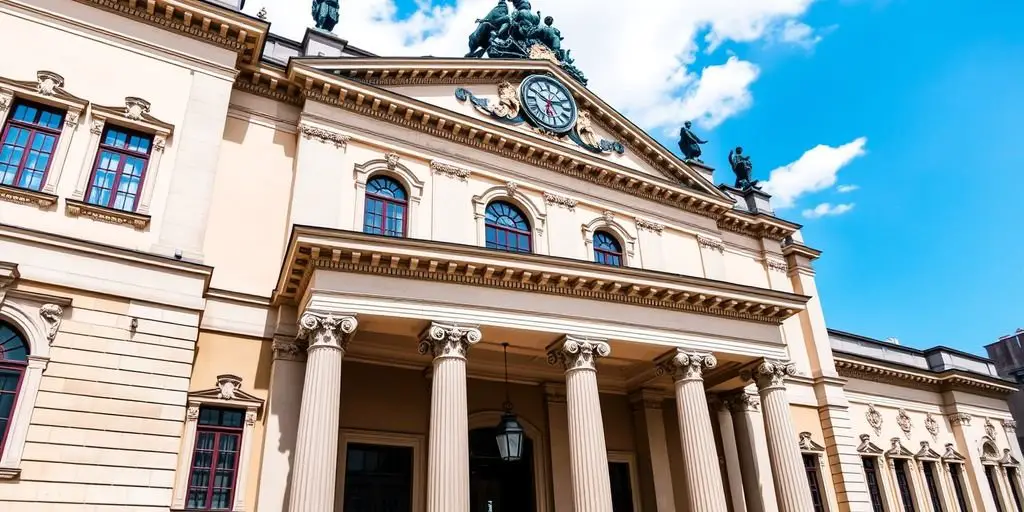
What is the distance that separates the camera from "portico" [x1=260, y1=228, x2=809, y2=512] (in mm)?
12742

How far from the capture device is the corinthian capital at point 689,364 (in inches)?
625

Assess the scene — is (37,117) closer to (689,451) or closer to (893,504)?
(689,451)

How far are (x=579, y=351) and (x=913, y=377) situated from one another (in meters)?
19.3

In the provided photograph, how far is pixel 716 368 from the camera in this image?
705 inches

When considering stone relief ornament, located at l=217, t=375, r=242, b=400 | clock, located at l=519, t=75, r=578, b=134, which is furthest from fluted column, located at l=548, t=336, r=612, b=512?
clock, located at l=519, t=75, r=578, b=134

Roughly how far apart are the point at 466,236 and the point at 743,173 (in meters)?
14.0

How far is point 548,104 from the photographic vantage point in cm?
2127

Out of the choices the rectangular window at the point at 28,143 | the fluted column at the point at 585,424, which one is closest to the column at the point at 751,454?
the fluted column at the point at 585,424

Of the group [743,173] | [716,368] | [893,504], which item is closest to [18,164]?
[716,368]

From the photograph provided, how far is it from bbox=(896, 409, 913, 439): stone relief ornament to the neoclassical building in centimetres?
478

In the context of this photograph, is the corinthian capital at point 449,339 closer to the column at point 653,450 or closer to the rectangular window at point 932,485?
the column at point 653,450

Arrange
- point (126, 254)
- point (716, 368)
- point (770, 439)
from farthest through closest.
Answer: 1. point (716, 368)
2. point (770, 439)
3. point (126, 254)

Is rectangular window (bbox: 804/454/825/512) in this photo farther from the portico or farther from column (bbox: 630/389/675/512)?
column (bbox: 630/389/675/512)

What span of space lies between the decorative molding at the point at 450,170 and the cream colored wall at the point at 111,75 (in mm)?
5388
